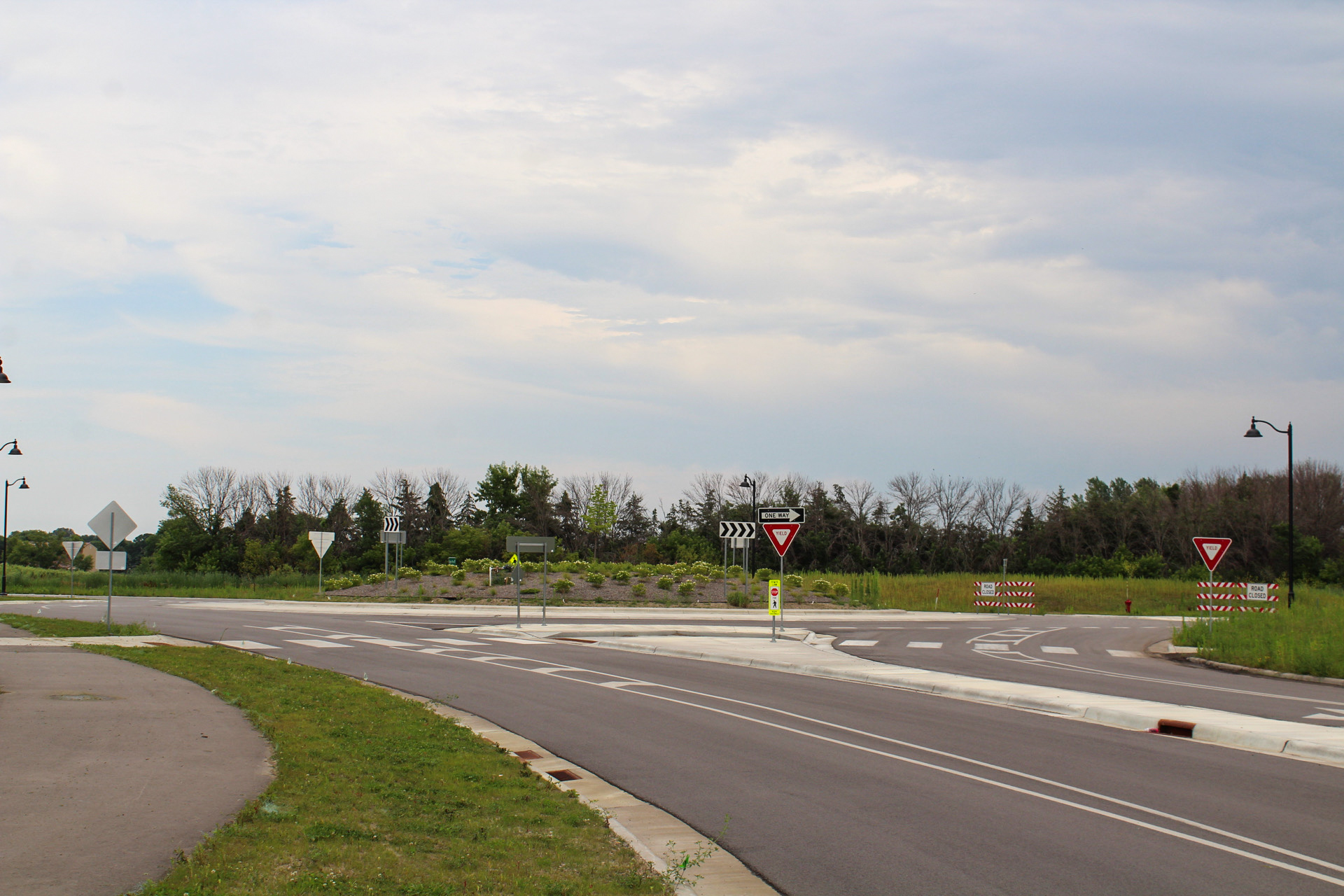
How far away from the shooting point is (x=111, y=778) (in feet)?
25.7


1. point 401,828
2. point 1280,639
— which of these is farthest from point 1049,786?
point 1280,639

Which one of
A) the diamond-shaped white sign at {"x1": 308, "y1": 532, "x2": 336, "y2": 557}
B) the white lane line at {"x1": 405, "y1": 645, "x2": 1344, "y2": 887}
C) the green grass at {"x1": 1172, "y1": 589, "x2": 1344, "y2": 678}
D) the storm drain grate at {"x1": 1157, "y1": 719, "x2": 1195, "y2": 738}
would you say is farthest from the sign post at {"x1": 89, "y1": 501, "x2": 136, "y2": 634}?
the green grass at {"x1": 1172, "y1": 589, "x2": 1344, "y2": 678}

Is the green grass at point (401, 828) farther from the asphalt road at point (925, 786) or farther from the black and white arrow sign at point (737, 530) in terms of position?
the black and white arrow sign at point (737, 530)

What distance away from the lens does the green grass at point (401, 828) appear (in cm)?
553

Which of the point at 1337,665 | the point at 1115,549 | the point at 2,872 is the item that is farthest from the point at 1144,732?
the point at 1115,549

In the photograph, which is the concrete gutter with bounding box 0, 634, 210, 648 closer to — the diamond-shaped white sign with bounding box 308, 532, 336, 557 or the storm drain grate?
the diamond-shaped white sign with bounding box 308, 532, 336, 557

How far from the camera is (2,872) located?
5.32 metres

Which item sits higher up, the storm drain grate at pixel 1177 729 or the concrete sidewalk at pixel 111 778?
the concrete sidewalk at pixel 111 778

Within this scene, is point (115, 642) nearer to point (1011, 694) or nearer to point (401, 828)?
point (401, 828)

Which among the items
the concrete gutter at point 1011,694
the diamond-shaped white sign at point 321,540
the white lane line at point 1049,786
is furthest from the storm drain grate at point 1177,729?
the diamond-shaped white sign at point 321,540

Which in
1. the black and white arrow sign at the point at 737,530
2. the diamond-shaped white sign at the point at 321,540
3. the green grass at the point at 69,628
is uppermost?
the black and white arrow sign at the point at 737,530

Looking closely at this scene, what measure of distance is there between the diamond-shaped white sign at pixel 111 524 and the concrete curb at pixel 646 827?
15.3m

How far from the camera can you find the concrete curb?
625 cm

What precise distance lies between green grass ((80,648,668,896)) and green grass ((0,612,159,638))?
47.8ft
